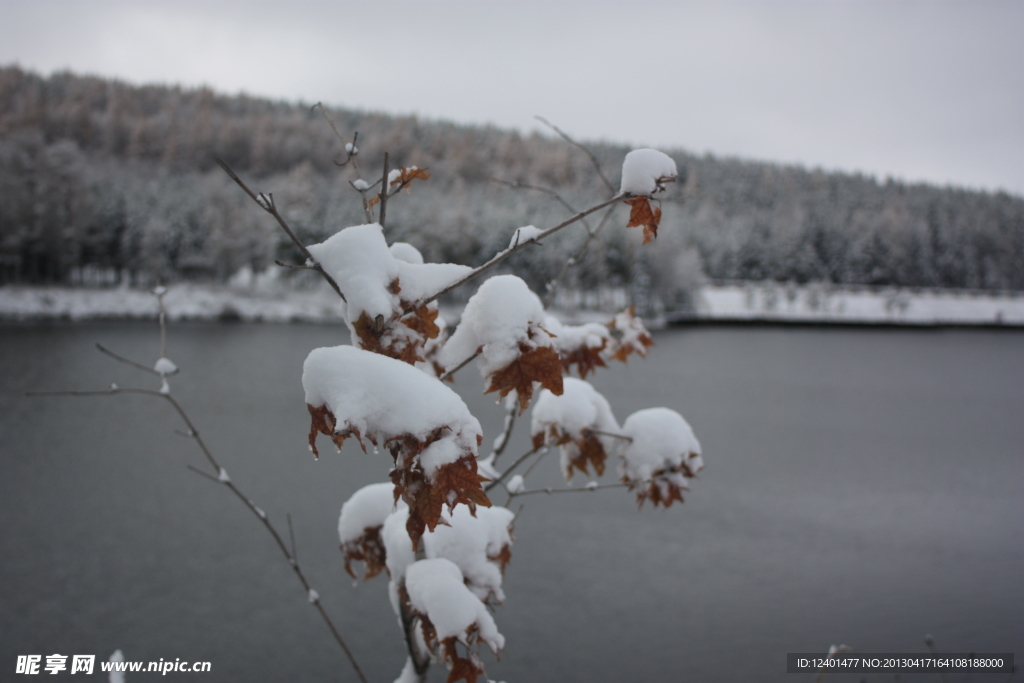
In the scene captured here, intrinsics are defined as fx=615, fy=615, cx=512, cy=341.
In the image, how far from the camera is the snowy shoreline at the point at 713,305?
110 feet

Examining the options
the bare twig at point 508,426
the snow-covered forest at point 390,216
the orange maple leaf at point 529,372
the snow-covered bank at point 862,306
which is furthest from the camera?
the snow-covered bank at point 862,306

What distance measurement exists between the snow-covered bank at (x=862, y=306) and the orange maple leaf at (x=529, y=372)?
169 ft

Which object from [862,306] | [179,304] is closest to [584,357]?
[179,304]

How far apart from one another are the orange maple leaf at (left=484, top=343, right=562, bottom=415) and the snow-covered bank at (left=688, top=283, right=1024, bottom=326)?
5155 centimetres

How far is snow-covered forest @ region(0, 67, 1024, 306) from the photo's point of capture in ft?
113

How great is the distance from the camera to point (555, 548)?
1108cm

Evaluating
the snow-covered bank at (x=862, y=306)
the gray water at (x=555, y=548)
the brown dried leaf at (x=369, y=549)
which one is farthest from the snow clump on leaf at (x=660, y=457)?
the snow-covered bank at (x=862, y=306)

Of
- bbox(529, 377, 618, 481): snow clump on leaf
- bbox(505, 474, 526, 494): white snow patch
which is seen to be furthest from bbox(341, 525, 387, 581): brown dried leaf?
bbox(529, 377, 618, 481): snow clump on leaf

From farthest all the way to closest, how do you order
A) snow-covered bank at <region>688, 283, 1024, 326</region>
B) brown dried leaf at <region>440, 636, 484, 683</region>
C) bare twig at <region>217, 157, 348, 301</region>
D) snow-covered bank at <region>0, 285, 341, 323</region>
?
snow-covered bank at <region>688, 283, 1024, 326</region>
snow-covered bank at <region>0, 285, 341, 323</region>
brown dried leaf at <region>440, 636, 484, 683</region>
bare twig at <region>217, 157, 348, 301</region>

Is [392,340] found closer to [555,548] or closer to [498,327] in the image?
[498,327]

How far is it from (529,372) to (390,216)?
94.3 ft

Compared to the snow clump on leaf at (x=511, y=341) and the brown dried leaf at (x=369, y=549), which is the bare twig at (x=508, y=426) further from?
the snow clump on leaf at (x=511, y=341)

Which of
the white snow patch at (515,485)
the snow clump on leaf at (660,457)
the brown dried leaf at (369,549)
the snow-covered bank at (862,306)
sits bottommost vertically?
the snow-covered bank at (862,306)

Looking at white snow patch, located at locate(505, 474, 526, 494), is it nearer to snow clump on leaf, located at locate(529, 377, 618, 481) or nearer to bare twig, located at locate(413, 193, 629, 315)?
snow clump on leaf, located at locate(529, 377, 618, 481)
